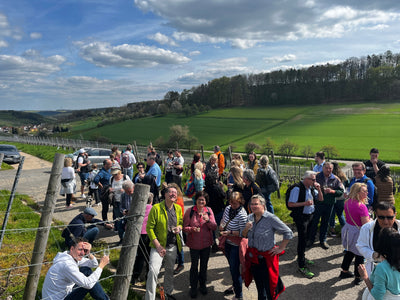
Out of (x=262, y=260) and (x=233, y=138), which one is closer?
(x=262, y=260)

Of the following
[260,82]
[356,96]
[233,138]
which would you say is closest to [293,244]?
[233,138]

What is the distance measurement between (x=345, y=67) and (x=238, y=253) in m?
91.1

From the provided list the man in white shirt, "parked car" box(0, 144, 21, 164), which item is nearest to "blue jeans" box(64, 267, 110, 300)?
the man in white shirt

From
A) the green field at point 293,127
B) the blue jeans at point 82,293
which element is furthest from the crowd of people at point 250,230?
the green field at point 293,127

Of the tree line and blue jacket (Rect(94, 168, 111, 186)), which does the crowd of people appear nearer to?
blue jacket (Rect(94, 168, 111, 186))

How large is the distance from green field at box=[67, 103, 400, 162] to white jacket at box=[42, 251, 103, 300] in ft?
154

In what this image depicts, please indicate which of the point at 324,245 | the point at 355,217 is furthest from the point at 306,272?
the point at 355,217

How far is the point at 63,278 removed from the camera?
3535 millimetres

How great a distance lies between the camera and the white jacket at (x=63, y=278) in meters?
3.47

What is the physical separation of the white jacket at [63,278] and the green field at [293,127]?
46914 mm

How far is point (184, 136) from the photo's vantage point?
5228cm

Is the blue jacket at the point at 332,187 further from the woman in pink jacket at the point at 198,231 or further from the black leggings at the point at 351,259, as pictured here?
the woman in pink jacket at the point at 198,231

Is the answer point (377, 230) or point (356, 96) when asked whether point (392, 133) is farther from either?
point (377, 230)

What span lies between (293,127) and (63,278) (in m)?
62.7
